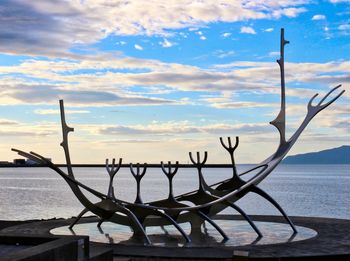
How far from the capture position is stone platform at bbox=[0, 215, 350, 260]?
13.3 metres

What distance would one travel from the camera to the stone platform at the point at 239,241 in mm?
13297

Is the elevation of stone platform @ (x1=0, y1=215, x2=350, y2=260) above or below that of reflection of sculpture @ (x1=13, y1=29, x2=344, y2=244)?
below

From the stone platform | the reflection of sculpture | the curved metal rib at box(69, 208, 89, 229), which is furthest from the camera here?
the curved metal rib at box(69, 208, 89, 229)

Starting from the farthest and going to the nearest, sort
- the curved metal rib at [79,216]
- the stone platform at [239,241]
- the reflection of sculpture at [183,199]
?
1. the curved metal rib at [79,216]
2. the reflection of sculpture at [183,199]
3. the stone platform at [239,241]

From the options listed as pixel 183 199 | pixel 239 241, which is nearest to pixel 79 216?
pixel 183 199

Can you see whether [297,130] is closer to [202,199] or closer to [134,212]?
[202,199]

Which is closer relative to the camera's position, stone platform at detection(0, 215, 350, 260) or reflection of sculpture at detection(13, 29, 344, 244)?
stone platform at detection(0, 215, 350, 260)

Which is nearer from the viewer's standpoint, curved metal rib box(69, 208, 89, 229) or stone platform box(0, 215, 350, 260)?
stone platform box(0, 215, 350, 260)

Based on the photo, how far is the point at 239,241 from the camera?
1605 cm

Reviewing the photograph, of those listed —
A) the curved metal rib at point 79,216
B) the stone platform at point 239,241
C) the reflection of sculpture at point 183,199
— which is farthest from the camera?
the curved metal rib at point 79,216

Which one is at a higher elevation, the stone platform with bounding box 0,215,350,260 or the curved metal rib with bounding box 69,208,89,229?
the curved metal rib with bounding box 69,208,89,229

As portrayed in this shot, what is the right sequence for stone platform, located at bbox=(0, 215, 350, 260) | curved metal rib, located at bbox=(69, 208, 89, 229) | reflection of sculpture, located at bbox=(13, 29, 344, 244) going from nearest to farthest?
stone platform, located at bbox=(0, 215, 350, 260) → reflection of sculpture, located at bbox=(13, 29, 344, 244) → curved metal rib, located at bbox=(69, 208, 89, 229)

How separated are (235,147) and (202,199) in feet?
5.82

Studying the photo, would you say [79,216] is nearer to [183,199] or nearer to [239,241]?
[183,199]
